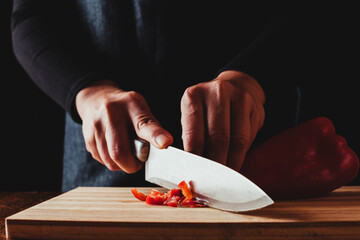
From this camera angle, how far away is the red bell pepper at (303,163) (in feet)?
3.83

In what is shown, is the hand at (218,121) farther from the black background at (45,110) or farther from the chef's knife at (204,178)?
the black background at (45,110)

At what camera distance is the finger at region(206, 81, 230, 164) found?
38.6 inches

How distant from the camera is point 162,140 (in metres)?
0.96

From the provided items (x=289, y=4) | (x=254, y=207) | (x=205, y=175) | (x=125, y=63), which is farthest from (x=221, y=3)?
(x=254, y=207)

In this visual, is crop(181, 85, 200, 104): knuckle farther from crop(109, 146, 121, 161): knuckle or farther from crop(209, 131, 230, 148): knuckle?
crop(109, 146, 121, 161): knuckle

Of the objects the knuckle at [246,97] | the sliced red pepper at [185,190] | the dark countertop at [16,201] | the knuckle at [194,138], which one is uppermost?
the knuckle at [246,97]

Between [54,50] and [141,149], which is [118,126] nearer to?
[141,149]

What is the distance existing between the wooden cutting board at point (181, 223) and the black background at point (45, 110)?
1325 mm

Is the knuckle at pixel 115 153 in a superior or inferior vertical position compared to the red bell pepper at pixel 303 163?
superior

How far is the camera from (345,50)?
2.11 metres

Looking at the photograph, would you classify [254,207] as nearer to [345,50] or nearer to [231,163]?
[231,163]

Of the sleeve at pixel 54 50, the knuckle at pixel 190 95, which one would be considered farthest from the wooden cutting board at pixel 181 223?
the sleeve at pixel 54 50

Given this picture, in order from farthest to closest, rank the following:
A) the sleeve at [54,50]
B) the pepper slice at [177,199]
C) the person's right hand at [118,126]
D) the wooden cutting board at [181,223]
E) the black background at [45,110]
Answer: the black background at [45,110] < the sleeve at [54,50] < the person's right hand at [118,126] < the pepper slice at [177,199] < the wooden cutting board at [181,223]

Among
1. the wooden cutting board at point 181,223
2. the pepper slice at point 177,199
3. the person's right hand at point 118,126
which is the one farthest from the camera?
the person's right hand at point 118,126
